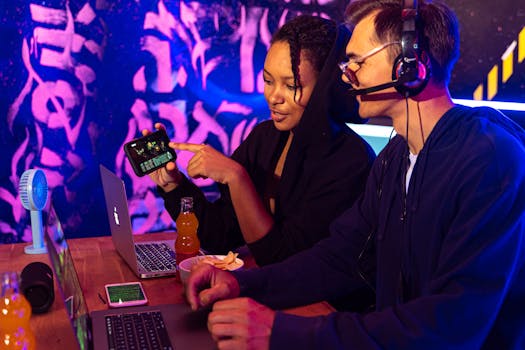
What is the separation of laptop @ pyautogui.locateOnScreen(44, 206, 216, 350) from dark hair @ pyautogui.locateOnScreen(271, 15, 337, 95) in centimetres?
93

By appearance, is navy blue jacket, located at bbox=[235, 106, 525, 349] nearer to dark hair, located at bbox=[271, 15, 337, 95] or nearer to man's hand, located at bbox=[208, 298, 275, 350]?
man's hand, located at bbox=[208, 298, 275, 350]

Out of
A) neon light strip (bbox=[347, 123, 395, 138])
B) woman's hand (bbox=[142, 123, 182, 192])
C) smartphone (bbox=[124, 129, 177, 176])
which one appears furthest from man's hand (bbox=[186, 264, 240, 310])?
neon light strip (bbox=[347, 123, 395, 138])

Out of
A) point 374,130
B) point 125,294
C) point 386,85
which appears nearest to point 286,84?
point 386,85

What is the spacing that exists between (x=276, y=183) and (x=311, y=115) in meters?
0.35

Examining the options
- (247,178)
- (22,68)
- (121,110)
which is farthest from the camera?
(121,110)

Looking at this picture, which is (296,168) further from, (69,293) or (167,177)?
(69,293)

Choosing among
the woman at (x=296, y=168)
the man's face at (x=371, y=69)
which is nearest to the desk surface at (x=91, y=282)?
the woman at (x=296, y=168)

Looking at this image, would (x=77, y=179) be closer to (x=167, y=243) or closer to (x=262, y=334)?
(x=167, y=243)

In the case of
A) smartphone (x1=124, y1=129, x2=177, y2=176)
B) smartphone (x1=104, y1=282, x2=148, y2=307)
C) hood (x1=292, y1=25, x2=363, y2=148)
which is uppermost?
hood (x1=292, y1=25, x2=363, y2=148)

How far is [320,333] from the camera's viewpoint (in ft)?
3.29

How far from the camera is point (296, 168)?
6.27ft

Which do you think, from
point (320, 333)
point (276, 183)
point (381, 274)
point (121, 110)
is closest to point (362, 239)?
point (381, 274)

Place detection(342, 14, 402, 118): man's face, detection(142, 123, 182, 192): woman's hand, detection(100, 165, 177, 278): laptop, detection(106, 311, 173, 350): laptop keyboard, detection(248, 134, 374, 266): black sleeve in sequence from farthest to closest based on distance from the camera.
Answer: detection(142, 123, 182, 192): woman's hand → detection(248, 134, 374, 266): black sleeve → detection(100, 165, 177, 278): laptop → detection(342, 14, 402, 118): man's face → detection(106, 311, 173, 350): laptop keyboard

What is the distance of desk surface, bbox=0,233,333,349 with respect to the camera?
1195 mm
